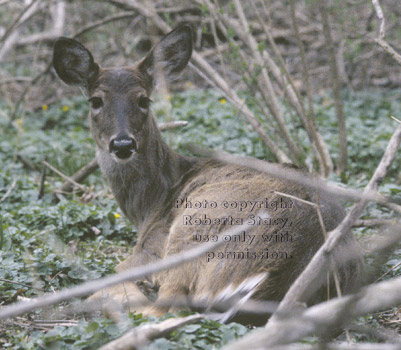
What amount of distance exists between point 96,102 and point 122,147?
1.98 feet

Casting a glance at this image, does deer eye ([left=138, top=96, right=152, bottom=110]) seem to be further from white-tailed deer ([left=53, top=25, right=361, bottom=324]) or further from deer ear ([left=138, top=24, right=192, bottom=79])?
deer ear ([left=138, top=24, right=192, bottom=79])

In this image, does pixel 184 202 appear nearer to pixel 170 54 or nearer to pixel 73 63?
pixel 170 54

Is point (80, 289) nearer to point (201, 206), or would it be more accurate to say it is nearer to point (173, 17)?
point (201, 206)

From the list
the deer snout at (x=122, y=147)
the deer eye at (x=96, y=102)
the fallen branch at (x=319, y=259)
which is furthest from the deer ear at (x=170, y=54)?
the fallen branch at (x=319, y=259)

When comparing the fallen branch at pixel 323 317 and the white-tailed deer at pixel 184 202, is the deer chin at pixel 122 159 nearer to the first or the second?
the white-tailed deer at pixel 184 202

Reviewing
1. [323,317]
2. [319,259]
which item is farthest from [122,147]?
[323,317]

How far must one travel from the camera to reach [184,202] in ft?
14.8

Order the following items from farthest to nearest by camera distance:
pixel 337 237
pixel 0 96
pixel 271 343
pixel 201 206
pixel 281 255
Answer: pixel 0 96 → pixel 201 206 → pixel 281 255 → pixel 337 237 → pixel 271 343

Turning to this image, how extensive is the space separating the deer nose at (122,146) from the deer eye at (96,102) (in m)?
0.46

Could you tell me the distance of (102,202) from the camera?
241 inches

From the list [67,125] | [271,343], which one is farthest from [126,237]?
[67,125]

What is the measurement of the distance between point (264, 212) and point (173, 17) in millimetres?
7727

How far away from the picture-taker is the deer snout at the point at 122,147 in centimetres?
451

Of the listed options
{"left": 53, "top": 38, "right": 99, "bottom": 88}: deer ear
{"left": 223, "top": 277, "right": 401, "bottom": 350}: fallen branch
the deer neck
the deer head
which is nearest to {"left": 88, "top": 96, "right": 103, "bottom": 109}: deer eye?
the deer head
